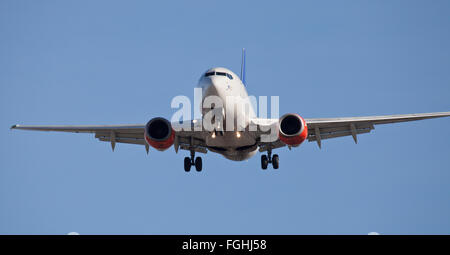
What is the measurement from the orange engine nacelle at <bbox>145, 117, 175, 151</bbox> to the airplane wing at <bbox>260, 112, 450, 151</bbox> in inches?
216

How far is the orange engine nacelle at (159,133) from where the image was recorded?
32.4 meters

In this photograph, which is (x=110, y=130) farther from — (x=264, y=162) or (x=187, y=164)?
(x=264, y=162)

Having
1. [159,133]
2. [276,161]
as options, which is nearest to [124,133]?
[159,133]

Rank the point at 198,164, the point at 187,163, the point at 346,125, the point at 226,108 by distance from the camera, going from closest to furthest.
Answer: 1. the point at 226,108
2. the point at 346,125
3. the point at 187,163
4. the point at 198,164

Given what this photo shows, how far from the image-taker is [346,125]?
35.7 m

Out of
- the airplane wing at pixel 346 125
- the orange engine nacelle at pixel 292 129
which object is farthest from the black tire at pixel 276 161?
the orange engine nacelle at pixel 292 129

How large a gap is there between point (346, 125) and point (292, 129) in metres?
4.78

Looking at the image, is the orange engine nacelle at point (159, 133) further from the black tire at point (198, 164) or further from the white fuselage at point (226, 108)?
the black tire at point (198, 164)

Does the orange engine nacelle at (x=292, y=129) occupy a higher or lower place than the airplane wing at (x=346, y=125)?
lower

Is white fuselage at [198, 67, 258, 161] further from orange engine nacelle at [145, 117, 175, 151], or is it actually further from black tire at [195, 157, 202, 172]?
black tire at [195, 157, 202, 172]

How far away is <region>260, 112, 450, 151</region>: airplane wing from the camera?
33.6 meters
